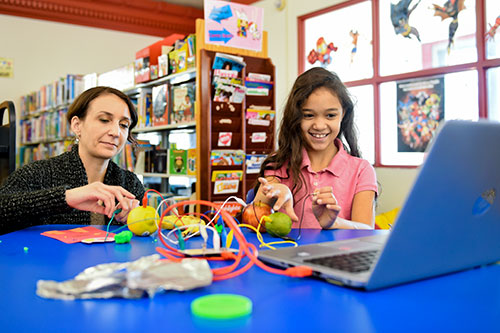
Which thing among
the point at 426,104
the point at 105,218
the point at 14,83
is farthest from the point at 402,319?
the point at 14,83

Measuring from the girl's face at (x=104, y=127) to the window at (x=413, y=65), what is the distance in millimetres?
2582

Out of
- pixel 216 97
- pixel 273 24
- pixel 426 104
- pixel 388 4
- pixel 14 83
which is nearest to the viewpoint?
pixel 216 97

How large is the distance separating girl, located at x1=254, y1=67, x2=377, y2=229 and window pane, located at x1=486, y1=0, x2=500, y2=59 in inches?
99.0

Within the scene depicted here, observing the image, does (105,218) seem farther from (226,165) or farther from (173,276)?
(226,165)

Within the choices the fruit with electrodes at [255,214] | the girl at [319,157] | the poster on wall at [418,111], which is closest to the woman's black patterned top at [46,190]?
the fruit with electrodes at [255,214]

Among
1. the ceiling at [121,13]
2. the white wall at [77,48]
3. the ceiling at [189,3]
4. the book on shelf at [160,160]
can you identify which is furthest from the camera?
the ceiling at [189,3]

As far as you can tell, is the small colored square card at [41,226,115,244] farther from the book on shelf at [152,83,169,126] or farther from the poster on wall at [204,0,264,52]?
the book on shelf at [152,83,169,126]

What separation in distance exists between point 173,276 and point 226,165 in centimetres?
296

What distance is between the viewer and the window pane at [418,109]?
3881mm

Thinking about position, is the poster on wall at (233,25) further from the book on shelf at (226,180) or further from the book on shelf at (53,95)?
the book on shelf at (53,95)

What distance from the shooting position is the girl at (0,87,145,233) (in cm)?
133

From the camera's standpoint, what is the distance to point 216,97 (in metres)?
3.47

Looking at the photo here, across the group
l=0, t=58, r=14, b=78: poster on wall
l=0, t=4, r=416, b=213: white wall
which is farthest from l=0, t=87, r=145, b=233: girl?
l=0, t=58, r=14, b=78: poster on wall

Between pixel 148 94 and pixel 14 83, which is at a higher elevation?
pixel 14 83
